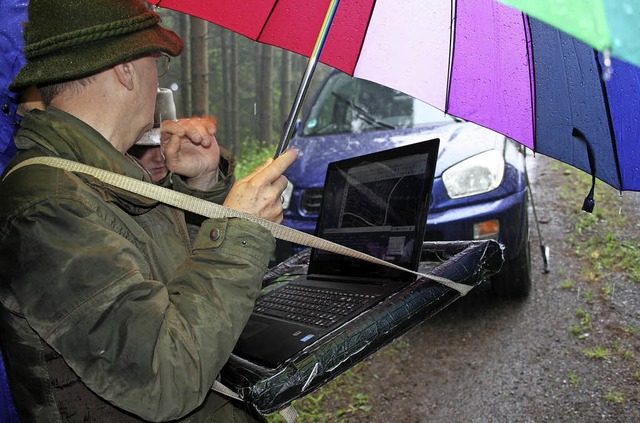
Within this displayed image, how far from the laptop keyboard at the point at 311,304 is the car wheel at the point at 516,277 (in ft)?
10.7

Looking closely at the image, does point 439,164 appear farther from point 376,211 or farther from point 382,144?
point 376,211

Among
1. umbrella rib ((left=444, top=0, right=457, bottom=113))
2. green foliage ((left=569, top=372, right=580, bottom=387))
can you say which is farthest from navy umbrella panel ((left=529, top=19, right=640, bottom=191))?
green foliage ((left=569, top=372, right=580, bottom=387))

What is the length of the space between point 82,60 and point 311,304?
0.98 meters

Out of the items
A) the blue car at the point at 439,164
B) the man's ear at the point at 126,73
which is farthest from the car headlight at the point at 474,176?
the man's ear at the point at 126,73

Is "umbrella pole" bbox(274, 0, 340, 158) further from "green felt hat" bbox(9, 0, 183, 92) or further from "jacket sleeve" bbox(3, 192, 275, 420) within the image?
"jacket sleeve" bbox(3, 192, 275, 420)

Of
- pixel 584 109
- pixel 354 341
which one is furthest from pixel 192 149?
pixel 584 109

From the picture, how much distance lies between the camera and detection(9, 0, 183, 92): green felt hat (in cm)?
151

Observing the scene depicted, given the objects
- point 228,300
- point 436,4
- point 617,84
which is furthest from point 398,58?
point 228,300

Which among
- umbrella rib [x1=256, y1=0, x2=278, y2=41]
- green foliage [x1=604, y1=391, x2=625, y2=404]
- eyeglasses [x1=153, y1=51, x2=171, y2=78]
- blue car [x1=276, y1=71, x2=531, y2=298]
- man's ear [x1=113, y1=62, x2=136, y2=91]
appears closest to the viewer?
man's ear [x1=113, y1=62, x2=136, y2=91]

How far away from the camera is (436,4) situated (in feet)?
7.02

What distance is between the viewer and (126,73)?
167cm

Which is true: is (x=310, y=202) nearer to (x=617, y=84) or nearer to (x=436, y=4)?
(x=436, y=4)

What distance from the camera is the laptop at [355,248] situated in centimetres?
167

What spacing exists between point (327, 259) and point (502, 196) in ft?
9.24
